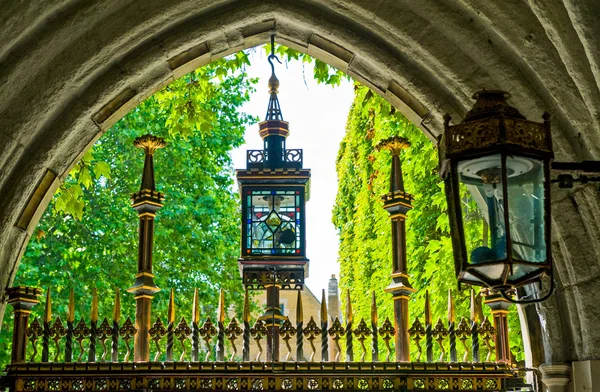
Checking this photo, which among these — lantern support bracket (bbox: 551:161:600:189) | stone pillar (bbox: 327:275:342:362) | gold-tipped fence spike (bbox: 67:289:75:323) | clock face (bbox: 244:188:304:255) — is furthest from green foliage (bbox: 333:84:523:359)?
stone pillar (bbox: 327:275:342:362)

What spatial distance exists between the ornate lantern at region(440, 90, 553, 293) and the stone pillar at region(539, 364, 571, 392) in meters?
2.20

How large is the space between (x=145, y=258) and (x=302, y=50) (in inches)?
65.8

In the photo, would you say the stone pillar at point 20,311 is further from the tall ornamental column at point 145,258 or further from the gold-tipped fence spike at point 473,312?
the gold-tipped fence spike at point 473,312

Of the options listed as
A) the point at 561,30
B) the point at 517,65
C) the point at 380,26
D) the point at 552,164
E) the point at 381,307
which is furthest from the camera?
the point at 381,307

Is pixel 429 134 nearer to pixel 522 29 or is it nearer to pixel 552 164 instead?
pixel 522 29

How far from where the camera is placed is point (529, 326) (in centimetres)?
606

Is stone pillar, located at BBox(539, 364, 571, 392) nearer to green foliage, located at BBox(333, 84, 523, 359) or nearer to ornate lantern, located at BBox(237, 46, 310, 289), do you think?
ornate lantern, located at BBox(237, 46, 310, 289)

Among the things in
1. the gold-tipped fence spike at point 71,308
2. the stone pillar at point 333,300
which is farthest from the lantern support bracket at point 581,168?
the stone pillar at point 333,300

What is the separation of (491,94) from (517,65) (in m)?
1.87

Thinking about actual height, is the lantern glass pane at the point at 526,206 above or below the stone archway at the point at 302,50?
below

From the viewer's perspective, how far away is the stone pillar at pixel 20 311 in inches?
233

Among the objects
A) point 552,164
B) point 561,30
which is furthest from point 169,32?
point 552,164

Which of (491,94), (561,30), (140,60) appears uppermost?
(140,60)

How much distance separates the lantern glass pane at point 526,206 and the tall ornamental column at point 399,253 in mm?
2436
